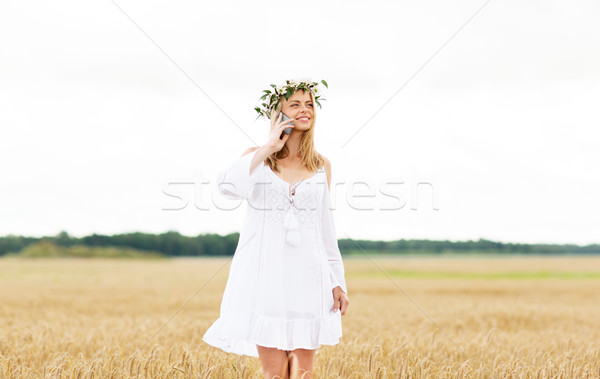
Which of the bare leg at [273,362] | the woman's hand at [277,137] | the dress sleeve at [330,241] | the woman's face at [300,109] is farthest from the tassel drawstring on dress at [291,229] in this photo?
the bare leg at [273,362]

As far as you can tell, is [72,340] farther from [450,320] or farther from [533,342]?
[450,320]

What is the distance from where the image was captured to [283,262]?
12.1 ft

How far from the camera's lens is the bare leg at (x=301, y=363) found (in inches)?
143

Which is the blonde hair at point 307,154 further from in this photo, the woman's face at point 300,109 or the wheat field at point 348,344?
the wheat field at point 348,344

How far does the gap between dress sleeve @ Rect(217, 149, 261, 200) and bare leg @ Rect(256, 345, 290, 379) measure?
3.35 feet

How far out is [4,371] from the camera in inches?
192

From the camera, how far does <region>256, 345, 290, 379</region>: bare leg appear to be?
364 cm

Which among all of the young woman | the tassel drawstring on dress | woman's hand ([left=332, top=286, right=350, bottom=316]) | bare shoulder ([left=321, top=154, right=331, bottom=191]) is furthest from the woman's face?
woman's hand ([left=332, top=286, right=350, bottom=316])

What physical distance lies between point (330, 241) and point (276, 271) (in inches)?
18.6

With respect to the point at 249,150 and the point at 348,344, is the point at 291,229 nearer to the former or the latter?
the point at 249,150

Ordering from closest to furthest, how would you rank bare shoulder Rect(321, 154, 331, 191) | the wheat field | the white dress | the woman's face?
Answer: 1. the white dress
2. the woman's face
3. bare shoulder Rect(321, 154, 331, 191)
4. the wheat field

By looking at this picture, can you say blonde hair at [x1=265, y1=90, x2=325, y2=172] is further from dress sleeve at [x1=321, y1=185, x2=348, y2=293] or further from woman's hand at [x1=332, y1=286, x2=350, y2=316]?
woman's hand at [x1=332, y1=286, x2=350, y2=316]

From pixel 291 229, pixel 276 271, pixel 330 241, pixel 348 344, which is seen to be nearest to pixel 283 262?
pixel 276 271

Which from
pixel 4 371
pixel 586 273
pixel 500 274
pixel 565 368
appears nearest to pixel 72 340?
pixel 4 371
